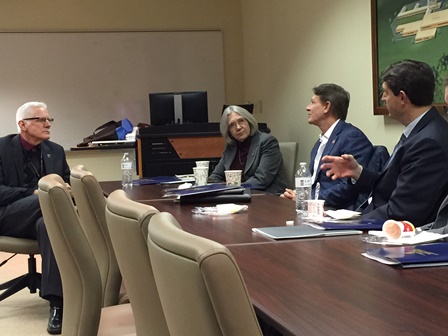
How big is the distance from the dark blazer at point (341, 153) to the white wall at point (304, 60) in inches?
25.2

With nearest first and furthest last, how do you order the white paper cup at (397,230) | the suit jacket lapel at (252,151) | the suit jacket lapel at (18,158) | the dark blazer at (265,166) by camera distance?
the white paper cup at (397,230) → the suit jacket lapel at (18,158) → the dark blazer at (265,166) → the suit jacket lapel at (252,151)

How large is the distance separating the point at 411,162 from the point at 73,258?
4.46 ft

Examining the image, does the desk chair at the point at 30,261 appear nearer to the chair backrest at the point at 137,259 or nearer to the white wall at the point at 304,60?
the white wall at the point at 304,60

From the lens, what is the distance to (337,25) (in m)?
5.17

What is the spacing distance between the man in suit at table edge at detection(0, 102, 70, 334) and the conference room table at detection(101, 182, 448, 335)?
179cm

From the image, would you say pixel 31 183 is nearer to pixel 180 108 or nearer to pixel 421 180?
pixel 180 108

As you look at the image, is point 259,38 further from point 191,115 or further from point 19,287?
point 19,287

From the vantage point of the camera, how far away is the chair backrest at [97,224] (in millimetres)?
2459

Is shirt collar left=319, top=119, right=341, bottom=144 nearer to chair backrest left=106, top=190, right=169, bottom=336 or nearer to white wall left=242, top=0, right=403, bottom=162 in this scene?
white wall left=242, top=0, right=403, bottom=162

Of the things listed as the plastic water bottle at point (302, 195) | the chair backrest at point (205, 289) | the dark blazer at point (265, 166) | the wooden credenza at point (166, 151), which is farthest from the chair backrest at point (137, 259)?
the wooden credenza at point (166, 151)

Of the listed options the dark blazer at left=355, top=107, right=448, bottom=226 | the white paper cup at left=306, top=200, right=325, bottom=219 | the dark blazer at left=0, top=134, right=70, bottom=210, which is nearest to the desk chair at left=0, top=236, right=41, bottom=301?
the dark blazer at left=0, top=134, right=70, bottom=210

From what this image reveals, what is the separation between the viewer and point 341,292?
141cm

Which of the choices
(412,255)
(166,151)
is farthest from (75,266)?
(166,151)

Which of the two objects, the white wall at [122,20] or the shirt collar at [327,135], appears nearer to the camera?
the shirt collar at [327,135]
